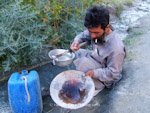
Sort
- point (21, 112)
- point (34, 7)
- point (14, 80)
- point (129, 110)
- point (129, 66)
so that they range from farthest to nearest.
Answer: point (34, 7)
point (129, 66)
point (21, 112)
point (14, 80)
point (129, 110)

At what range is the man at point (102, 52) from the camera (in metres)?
2.10

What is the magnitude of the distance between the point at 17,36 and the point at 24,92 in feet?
4.33

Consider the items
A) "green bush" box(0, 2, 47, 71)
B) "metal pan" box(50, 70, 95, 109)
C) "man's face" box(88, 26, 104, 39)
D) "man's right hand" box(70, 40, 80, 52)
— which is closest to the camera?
"metal pan" box(50, 70, 95, 109)

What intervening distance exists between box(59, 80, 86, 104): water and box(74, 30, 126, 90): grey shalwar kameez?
25cm

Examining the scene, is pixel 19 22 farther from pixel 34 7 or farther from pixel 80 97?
pixel 80 97

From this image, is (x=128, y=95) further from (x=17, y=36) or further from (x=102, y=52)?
(x=17, y=36)

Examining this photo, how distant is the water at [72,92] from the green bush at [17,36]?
Answer: 40.4 inches

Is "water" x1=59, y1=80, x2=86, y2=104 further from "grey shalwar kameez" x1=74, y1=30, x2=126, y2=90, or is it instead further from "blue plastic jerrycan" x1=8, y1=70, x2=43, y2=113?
"blue plastic jerrycan" x1=8, y1=70, x2=43, y2=113

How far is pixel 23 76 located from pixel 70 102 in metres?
0.71

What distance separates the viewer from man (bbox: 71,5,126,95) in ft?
6.90

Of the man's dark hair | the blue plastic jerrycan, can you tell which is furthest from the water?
the man's dark hair

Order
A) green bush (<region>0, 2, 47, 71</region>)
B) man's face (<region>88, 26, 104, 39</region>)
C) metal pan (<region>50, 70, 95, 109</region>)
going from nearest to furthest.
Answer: metal pan (<region>50, 70, 95, 109</region>) < man's face (<region>88, 26, 104, 39</region>) < green bush (<region>0, 2, 47, 71</region>)

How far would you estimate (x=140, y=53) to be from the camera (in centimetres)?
324

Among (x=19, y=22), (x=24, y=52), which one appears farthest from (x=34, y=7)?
(x=24, y=52)
